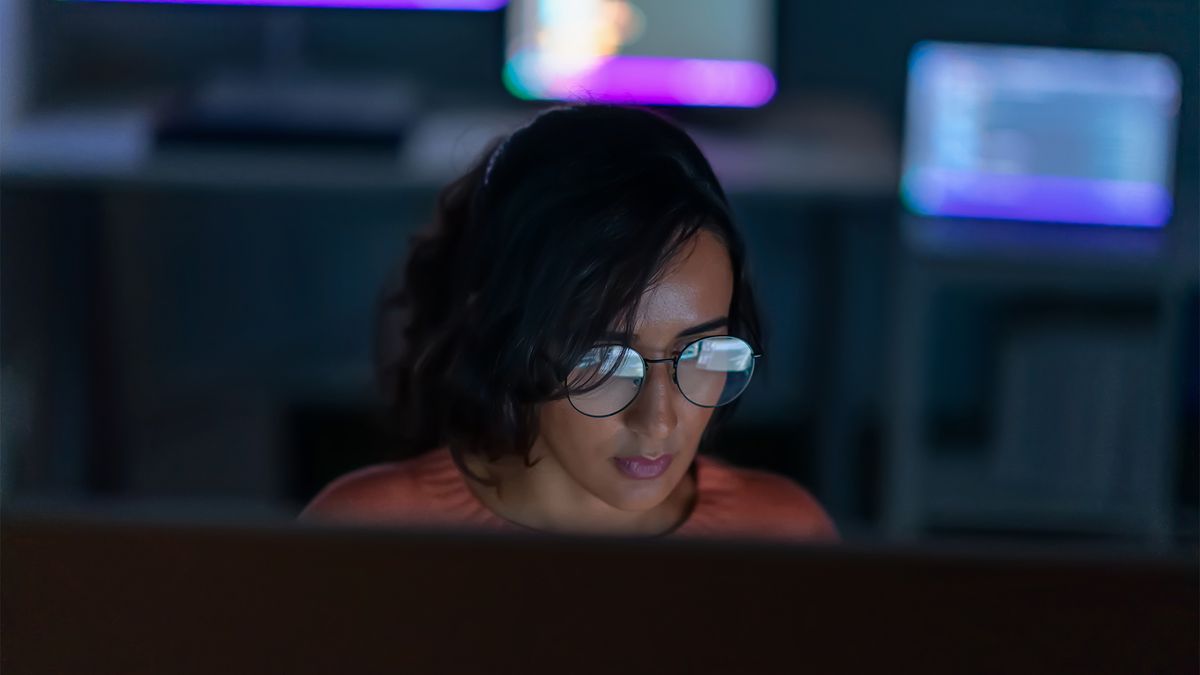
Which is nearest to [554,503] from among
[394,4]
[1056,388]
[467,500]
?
[467,500]

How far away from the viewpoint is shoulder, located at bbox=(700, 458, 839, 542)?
86 cm

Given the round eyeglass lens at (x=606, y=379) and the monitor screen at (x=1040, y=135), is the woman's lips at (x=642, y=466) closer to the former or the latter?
the round eyeglass lens at (x=606, y=379)

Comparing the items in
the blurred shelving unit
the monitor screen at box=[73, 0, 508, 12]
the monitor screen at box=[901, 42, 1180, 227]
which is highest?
the monitor screen at box=[73, 0, 508, 12]

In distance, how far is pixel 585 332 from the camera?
2.27 feet

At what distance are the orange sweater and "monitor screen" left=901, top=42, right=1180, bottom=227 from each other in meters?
1.59

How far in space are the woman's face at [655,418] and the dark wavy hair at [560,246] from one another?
0.04 feet

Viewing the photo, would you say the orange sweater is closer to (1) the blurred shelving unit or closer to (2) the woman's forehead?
(2) the woman's forehead

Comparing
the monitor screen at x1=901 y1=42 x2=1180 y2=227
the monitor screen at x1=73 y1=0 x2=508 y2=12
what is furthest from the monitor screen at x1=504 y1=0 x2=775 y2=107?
the monitor screen at x1=901 y1=42 x2=1180 y2=227


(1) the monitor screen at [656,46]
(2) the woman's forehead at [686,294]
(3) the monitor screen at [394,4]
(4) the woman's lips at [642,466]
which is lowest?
(4) the woman's lips at [642,466]

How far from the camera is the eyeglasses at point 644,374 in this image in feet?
2.27

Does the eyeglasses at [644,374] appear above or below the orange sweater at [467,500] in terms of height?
above

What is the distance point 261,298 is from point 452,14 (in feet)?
2.65

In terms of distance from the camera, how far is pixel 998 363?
2.51 metres

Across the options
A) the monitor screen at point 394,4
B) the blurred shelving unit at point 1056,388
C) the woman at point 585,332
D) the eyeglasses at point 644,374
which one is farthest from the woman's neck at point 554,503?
the monitor screen at point 394,4
